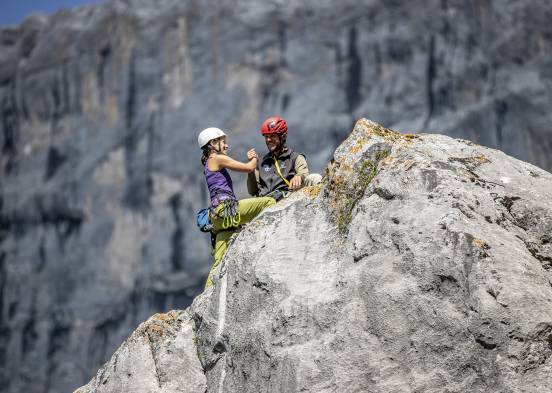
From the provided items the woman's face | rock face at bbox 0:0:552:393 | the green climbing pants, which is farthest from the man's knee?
rock face at bbox 0:0:552:393

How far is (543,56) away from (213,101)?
14.5m

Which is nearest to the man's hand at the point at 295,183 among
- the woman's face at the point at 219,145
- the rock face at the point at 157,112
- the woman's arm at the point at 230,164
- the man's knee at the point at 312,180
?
the man's knee at the point at 312,180

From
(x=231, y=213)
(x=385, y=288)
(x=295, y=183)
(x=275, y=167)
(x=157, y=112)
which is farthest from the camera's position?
(x=157, y=112)

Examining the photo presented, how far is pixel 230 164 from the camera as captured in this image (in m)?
11.3

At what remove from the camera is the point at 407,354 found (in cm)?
823

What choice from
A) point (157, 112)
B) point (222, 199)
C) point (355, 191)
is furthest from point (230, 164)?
point (157, 112)

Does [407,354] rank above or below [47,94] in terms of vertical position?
below

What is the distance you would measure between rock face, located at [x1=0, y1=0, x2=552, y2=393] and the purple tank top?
29.9 m

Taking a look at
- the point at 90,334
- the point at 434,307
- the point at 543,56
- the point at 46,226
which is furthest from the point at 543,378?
the point at 46,226

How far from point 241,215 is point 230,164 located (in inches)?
24.5

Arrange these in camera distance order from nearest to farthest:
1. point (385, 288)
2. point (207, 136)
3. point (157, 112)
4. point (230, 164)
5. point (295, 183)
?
point (385, 288)
point (295, 183)
point (230, 164)
point (207, 136)
point (157, 112)

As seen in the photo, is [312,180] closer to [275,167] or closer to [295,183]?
[295,183]

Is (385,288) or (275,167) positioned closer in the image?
(385,288)

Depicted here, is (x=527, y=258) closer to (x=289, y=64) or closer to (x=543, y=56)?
(x=543, y=56)
